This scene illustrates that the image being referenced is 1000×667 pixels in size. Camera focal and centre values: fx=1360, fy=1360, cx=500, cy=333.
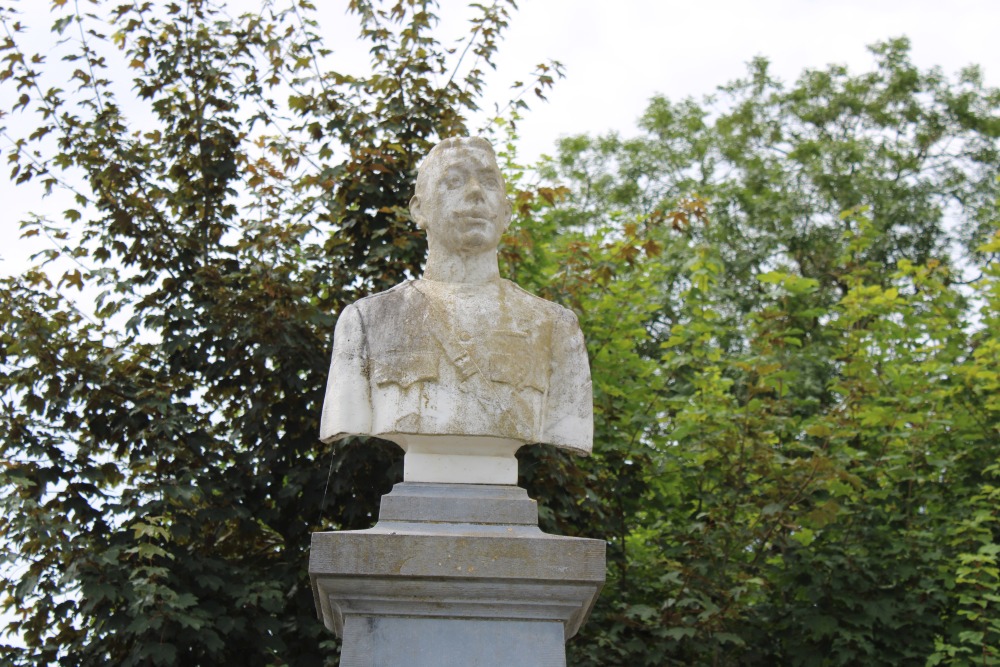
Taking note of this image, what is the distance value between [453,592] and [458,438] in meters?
0.63

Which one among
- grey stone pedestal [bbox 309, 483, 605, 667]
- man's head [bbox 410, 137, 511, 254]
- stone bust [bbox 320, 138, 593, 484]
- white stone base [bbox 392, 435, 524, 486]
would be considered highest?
man's head [bbox 410, 137, 511, 254]

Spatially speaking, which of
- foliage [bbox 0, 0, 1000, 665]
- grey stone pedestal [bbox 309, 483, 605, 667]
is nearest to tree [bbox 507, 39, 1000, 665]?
foliage [bbox 0, 0, 1000, 665]

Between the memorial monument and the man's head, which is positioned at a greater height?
the man's head

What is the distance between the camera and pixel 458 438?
205 inches

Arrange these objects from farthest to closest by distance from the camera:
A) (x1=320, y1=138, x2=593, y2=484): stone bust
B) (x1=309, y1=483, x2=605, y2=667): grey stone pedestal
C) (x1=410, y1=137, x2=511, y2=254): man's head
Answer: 1. (x1=410, y1=137, x2=511, y2=254): man's head
2. (x1=320, y1=138, x2=593, y2=484): stone bust
3. (x1=309, y1=483, x2=605, y2=667): grey stone pedestal

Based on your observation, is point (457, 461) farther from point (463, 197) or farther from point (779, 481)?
point (779, 481)

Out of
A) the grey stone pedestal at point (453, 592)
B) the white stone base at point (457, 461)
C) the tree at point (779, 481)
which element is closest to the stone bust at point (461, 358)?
the white stone base at point (457, 461)

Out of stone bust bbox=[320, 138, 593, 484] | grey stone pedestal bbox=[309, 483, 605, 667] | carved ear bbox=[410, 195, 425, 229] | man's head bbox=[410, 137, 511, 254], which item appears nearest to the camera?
grey stone pedestal bbox=[309, 483, 605, 667]

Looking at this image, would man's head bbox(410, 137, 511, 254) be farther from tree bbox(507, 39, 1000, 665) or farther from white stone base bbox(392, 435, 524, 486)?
tree bbox(507, 39, 1000, 665)

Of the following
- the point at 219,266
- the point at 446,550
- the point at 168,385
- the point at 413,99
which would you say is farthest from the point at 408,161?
the point at 446,550

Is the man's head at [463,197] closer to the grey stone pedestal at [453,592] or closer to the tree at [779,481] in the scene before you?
the grey stone pedestal at [453,592]

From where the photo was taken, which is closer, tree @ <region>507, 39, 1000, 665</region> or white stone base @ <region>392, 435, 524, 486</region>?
white stone base @ <region>392, 435, 524, 486</region>

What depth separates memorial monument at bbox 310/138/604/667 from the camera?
4.82m

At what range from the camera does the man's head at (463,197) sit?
5.44 m
